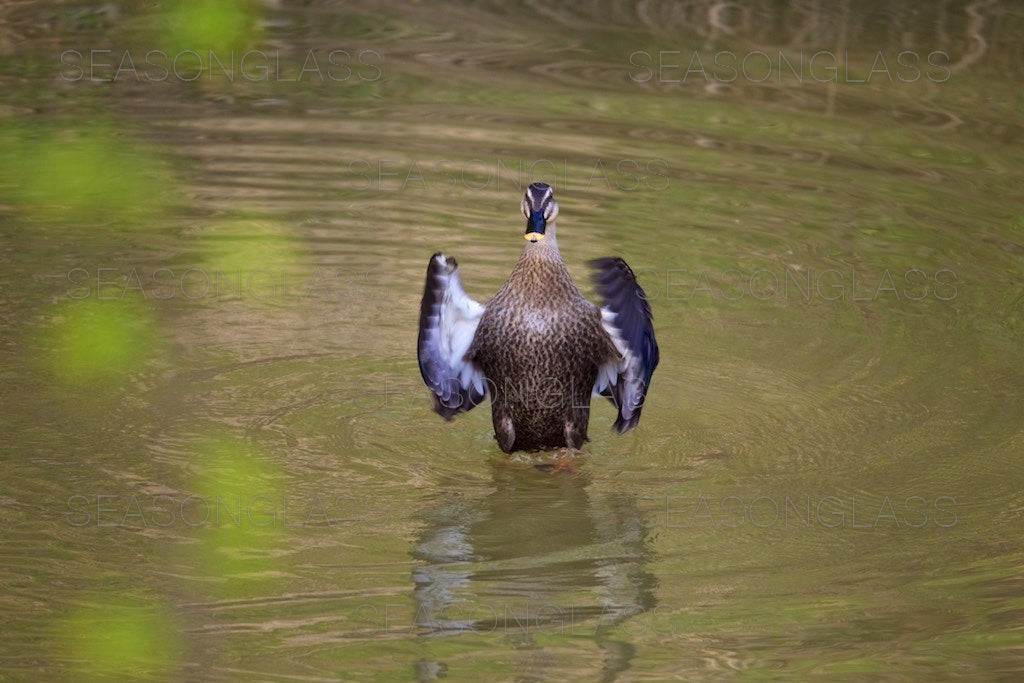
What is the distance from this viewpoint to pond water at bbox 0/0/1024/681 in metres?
5.75

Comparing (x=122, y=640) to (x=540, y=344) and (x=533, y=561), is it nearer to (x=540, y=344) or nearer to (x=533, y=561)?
(x=533, y=561)

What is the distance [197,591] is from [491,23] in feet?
26.3

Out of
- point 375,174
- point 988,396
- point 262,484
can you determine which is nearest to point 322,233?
point 375,174

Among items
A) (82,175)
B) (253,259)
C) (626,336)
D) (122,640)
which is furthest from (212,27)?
(122,640)

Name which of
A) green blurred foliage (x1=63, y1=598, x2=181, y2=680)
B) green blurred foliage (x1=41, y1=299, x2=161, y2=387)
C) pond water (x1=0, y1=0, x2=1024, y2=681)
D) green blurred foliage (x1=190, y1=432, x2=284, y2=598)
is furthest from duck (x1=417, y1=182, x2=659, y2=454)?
green blurred foliage (x1=63, y1=598, x2=181, y2=680)

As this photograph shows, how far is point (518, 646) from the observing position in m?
5.55

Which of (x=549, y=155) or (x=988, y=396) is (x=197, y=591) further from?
(x=549, y=155)

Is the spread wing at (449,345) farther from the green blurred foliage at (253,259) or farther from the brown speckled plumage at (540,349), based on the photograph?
the green blurred foliage at (253,259)

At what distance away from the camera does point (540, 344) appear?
706 centimetres

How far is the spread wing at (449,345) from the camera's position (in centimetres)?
711

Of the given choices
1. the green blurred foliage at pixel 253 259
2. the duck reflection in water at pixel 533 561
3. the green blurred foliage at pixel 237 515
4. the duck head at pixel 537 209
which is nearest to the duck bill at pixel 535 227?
the duck head at pixel 537 209

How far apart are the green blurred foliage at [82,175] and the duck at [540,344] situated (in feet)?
10.9

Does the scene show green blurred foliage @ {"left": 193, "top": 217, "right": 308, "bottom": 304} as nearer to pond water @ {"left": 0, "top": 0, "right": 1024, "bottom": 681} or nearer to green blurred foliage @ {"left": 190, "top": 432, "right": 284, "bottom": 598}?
pond water @ {"left": 0, "top": 0, "right": 1024, "bottom": 681}

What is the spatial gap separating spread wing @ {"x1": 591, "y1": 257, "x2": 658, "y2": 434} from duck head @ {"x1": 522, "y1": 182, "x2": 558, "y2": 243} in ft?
0.98
